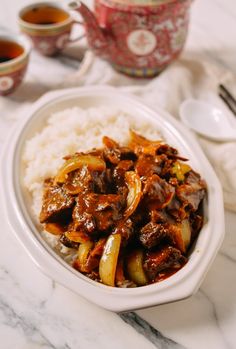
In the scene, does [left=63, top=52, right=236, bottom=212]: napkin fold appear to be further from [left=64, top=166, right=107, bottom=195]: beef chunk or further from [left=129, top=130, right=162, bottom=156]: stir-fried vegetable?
[left=64, top=166, right=107, bottom=195]: beef chunk

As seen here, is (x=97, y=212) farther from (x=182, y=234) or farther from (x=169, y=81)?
(x=169, y=81)

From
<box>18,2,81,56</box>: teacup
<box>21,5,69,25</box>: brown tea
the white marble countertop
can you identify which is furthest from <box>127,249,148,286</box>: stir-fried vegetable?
<box>21,5,69,25</box>: brown tea

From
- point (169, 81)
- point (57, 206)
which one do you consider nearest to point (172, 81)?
point (169, 81)

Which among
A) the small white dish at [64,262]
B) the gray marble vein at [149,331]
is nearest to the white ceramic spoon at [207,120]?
the small white dish at [64,262]

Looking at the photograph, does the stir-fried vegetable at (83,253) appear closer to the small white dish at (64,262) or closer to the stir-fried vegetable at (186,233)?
the small white dish at (64,262)

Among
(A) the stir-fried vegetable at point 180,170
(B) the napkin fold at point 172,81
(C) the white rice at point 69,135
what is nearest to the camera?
(A) the stir-fried vegetable at point 180,170

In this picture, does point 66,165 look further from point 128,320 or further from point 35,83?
point 35,83
